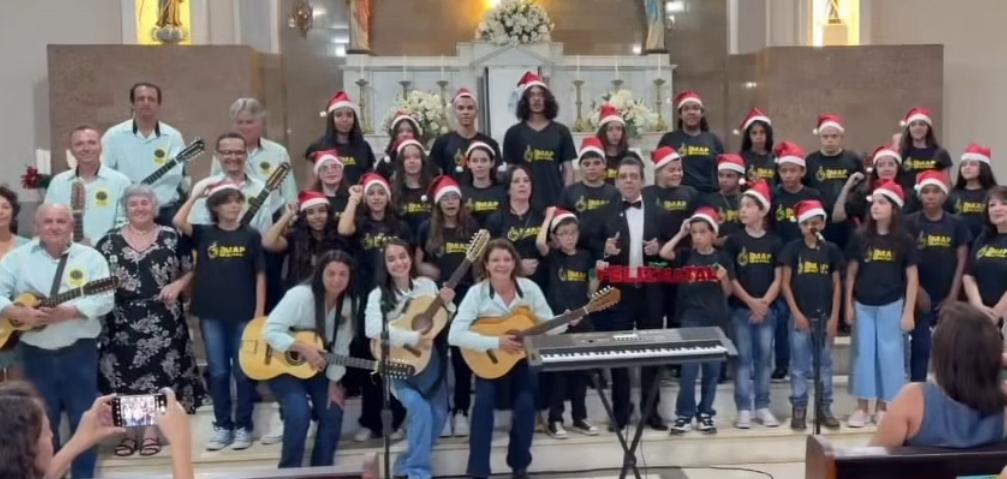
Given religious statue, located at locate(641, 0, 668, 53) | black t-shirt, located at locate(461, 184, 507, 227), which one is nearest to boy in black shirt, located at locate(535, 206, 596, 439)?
black t-shirt, located at locate(461, 184, 507, 227)

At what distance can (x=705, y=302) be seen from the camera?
18.9 ft

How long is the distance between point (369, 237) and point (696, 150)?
7.59ft

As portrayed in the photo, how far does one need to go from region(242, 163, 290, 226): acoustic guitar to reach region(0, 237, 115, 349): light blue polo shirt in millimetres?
875

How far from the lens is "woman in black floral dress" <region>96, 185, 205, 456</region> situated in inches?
217

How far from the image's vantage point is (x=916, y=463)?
321cm

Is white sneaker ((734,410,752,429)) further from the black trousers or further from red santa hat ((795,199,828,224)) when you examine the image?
red santa hat ((795,199,828,224))

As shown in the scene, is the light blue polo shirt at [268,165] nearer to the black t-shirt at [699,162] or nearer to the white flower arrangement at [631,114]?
the black t-shirt at [699,162]

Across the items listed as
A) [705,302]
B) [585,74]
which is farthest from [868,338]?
[585,74]

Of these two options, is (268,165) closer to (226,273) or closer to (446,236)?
(226,273)

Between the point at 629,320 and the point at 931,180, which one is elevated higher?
the point at 931,180

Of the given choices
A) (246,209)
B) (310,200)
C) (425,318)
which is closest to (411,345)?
(425,318)

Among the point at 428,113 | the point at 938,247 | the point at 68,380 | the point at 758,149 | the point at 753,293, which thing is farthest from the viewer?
the point at 428,113

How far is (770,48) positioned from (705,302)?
4.29 metres

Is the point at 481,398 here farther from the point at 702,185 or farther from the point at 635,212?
the point at 702,185
